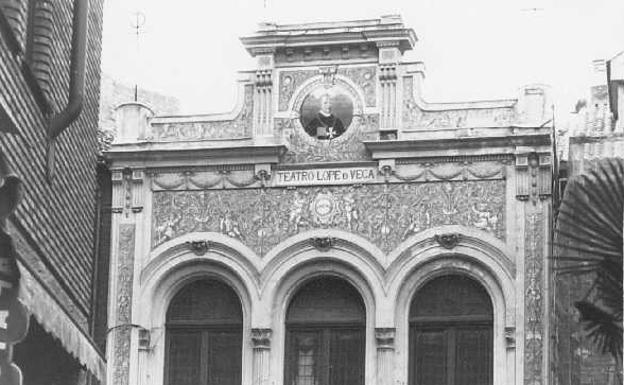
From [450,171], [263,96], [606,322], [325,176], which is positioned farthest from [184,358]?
[606,322]

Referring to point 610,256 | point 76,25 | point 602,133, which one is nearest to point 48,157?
point 76,25

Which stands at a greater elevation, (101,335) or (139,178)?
(139,178)

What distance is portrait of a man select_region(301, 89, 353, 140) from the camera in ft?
93.2

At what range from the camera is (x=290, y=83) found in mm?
28672

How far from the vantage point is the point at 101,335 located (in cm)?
2841

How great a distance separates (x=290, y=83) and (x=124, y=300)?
477cm

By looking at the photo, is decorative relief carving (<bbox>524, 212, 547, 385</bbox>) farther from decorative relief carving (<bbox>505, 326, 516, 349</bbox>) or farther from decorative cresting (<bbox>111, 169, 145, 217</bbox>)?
decorative cresting (<bbox>111, 169, 145, 217</bbox>)

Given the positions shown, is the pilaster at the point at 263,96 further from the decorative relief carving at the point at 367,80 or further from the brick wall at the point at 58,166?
the brick wall at the point at 58,166

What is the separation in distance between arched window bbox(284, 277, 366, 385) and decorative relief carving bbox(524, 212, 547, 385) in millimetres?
2817

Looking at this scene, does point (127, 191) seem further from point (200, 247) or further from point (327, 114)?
point (327, 114)

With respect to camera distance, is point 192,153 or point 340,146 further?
point 192,153

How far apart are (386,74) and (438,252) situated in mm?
3337

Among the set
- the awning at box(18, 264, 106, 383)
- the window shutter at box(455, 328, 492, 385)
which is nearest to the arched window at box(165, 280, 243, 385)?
the window shutter at box(455, 328, 492, 385)

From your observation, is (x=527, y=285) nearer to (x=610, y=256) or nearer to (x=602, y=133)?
(x=602, y=133)
